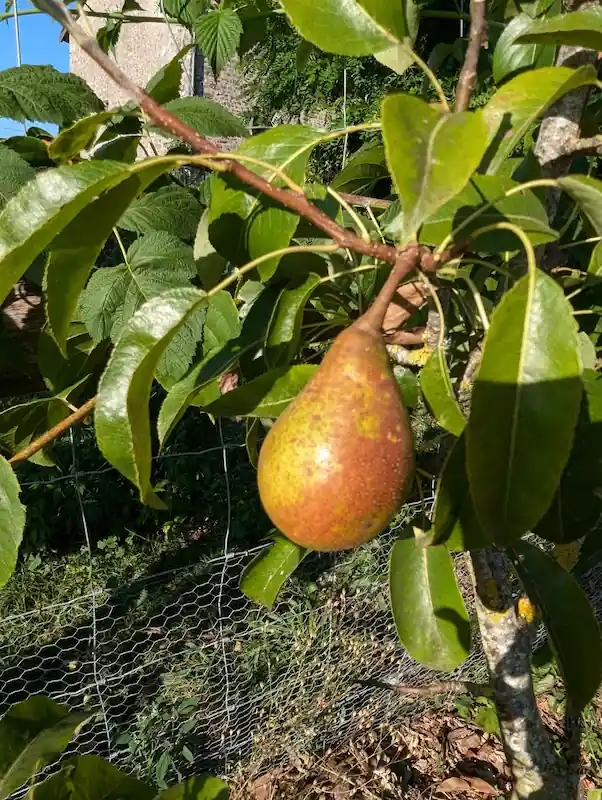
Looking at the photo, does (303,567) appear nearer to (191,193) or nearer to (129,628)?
(129,628)

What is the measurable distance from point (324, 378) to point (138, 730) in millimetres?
2051

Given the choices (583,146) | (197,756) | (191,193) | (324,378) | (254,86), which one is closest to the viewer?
(324,378)

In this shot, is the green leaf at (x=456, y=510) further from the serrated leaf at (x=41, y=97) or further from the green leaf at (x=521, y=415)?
the serrated leaf at (x=41, y=97)

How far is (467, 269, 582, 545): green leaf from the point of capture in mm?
542

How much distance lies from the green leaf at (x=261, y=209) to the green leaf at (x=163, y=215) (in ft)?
1.37

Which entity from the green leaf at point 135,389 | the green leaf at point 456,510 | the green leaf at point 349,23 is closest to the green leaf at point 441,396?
the green leaf at point 456,510

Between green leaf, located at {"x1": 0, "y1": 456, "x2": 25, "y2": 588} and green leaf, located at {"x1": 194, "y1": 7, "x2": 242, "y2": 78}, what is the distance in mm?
1296

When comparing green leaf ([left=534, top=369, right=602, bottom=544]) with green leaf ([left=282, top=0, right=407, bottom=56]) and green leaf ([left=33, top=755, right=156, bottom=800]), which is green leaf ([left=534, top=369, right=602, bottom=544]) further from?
green leaf ([left=33, top=755, right=156, bottom=800])

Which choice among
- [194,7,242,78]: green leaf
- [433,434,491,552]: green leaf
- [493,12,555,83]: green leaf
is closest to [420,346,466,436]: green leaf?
[433,434,491,552]: green leaf

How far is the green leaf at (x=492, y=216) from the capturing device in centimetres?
63

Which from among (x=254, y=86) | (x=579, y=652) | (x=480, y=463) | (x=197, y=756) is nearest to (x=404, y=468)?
(x=480, y=463)

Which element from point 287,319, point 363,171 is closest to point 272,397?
point 287,319

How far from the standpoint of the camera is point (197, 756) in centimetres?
222

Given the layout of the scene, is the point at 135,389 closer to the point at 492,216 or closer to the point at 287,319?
the point at 287,319
